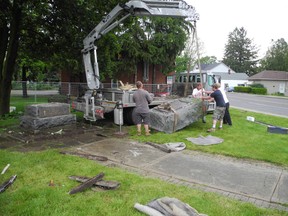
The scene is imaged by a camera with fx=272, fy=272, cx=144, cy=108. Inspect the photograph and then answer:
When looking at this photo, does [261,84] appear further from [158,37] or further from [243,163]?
[243,163]

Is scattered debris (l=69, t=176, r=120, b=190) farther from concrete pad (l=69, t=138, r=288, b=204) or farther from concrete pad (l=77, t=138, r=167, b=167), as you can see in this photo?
concrete pad (l=77, t=138, r=167, b=167)

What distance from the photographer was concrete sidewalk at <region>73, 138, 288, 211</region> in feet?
14.8

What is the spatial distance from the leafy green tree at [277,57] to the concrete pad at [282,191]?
7074 centimetres

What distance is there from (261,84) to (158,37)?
39.4 m

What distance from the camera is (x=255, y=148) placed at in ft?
24.1

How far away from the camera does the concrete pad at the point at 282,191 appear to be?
429 cm

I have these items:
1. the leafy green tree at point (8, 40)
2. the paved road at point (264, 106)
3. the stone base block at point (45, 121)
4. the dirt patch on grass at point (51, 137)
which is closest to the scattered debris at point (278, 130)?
the dirt patch on grass at point (51, 137)

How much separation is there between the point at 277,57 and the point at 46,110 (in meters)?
75.1

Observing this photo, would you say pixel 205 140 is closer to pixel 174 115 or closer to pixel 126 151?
pixel 174 115

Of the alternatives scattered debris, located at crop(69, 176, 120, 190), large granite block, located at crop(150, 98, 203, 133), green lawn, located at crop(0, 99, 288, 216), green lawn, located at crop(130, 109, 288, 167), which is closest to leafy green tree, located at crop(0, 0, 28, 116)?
green lawn, located at crop(130, 109, 288, 167)

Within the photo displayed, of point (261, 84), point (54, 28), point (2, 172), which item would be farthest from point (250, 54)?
point (2, 172)

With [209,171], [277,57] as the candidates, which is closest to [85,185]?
[209,171]

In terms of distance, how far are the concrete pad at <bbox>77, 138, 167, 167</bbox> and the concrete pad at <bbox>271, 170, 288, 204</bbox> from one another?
8.45ft

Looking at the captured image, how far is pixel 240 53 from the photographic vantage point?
90562 mm
